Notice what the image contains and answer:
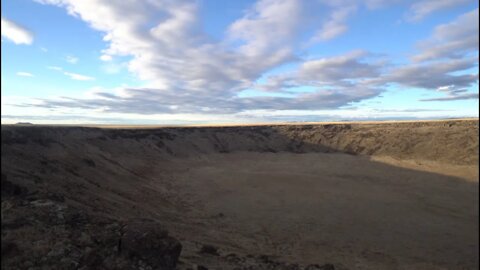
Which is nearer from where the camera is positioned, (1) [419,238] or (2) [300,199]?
(1) [419,238]

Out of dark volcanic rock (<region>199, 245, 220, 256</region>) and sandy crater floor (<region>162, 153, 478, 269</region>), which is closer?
sandy crater floor (<region>162, 153, 478, 269</region>)

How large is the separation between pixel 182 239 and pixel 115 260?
5389 mm

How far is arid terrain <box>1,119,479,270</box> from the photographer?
28.1ft

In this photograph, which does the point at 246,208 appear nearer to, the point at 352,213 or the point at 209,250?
the point at 352,213

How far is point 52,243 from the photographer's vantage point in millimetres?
9227

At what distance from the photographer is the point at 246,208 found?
22734 mm

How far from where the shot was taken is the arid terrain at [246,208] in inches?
338

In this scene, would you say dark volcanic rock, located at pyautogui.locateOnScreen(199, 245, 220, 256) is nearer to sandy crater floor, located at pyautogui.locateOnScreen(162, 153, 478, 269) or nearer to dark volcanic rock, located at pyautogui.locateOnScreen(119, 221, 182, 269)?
sandy crater floor, located at pyautogui.locateOnScreen(162, 153, 478, 269)

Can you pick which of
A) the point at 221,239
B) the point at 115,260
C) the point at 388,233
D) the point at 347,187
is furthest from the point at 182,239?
the point at 347,187

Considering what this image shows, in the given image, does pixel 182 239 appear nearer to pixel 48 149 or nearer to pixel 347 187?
pixel 48 149

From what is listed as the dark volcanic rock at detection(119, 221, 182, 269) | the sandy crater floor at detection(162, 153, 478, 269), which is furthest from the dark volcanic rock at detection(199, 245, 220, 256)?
the dark volcanic rock at detection(119, 221, 182, 269)

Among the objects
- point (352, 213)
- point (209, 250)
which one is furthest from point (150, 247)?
point (352, 213)

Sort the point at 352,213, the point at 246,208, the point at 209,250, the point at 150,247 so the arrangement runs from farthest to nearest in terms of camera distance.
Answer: the point at 246,208 → the point at 352,213 → the point at 209,250 → the point at 150,247

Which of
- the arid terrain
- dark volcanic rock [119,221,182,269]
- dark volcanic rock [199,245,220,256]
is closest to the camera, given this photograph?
the arid terrain
